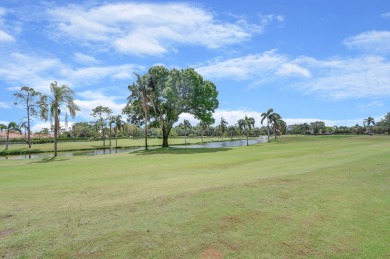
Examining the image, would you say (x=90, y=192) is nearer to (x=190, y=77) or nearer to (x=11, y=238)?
(x=11, y=238)

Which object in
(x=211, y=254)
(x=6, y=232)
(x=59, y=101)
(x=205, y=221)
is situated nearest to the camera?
(x=211, y=254)

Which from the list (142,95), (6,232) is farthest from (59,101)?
(6,232)

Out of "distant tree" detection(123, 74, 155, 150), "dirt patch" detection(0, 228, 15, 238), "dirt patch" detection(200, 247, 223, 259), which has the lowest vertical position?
"dirt patch" detection(200, 247, 223, 259)

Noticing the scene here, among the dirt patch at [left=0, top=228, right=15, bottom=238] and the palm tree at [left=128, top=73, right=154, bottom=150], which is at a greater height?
the palm tree at [left=128, top=73, right=154, bottom=150]

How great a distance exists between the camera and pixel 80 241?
25.0 ft

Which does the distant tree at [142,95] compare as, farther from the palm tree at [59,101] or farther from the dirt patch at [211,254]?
the dirt patch at [211,254]

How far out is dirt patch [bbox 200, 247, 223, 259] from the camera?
6887 mm

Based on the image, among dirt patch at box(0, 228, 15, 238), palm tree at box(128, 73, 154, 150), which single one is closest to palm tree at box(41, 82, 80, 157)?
palm tree at box(128, 73, 154, 150)

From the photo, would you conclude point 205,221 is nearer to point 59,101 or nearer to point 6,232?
point 6,232

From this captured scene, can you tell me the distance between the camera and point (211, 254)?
6992 millimetres

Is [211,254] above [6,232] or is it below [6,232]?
below

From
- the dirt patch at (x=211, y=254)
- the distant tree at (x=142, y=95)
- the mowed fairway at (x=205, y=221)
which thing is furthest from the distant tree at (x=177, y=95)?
the dirt patch at (x=211, y=254)

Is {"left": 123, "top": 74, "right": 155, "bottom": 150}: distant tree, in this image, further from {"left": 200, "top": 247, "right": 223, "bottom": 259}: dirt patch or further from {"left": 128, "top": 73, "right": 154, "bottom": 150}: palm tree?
{"left": 200, "top": 247, "right": 223, "bottom": 259}: dirt patch

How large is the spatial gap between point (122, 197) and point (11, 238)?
4669 mm
